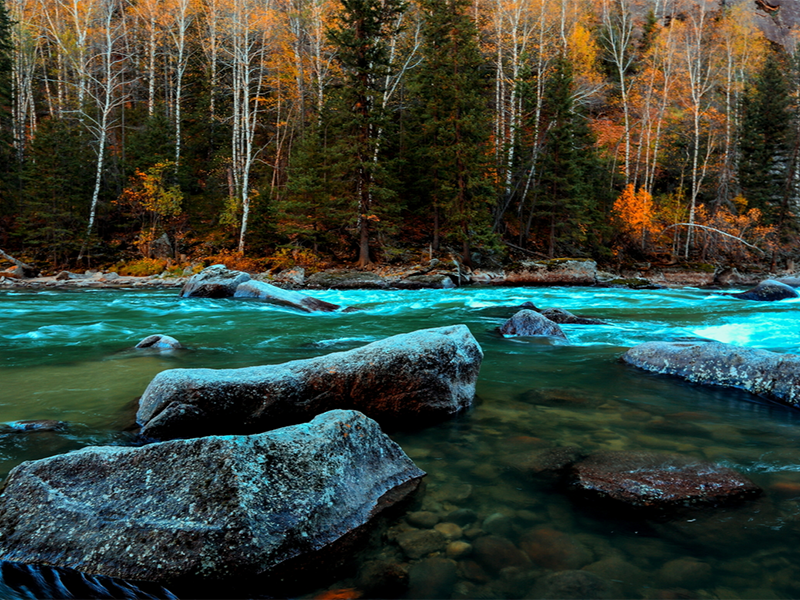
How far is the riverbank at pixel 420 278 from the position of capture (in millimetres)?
19312

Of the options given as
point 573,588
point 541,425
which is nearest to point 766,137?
point 541,425

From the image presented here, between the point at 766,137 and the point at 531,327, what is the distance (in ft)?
115

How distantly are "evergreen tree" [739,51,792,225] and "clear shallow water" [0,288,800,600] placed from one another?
27.7 m

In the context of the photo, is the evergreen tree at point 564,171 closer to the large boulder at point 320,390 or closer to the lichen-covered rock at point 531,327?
the lichen-covered rock at point 531,327

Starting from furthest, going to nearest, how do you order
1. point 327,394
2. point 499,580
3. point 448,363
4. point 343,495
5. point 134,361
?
point 134,361, point 448,363, point 327,394, point 343,495, point 499,580

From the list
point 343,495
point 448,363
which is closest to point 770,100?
point 448,363

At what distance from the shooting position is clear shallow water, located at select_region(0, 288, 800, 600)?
7.43ft

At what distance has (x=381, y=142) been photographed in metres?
22.4

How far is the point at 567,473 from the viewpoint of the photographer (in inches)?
124

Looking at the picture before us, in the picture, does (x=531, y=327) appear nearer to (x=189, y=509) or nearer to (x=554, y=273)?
(x=189, y=509)

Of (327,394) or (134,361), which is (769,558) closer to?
(327,394)

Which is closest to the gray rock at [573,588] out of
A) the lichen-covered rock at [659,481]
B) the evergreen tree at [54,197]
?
the lichen-covered rock at [659,481]

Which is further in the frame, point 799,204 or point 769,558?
point 799,204

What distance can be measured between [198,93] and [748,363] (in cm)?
3496
